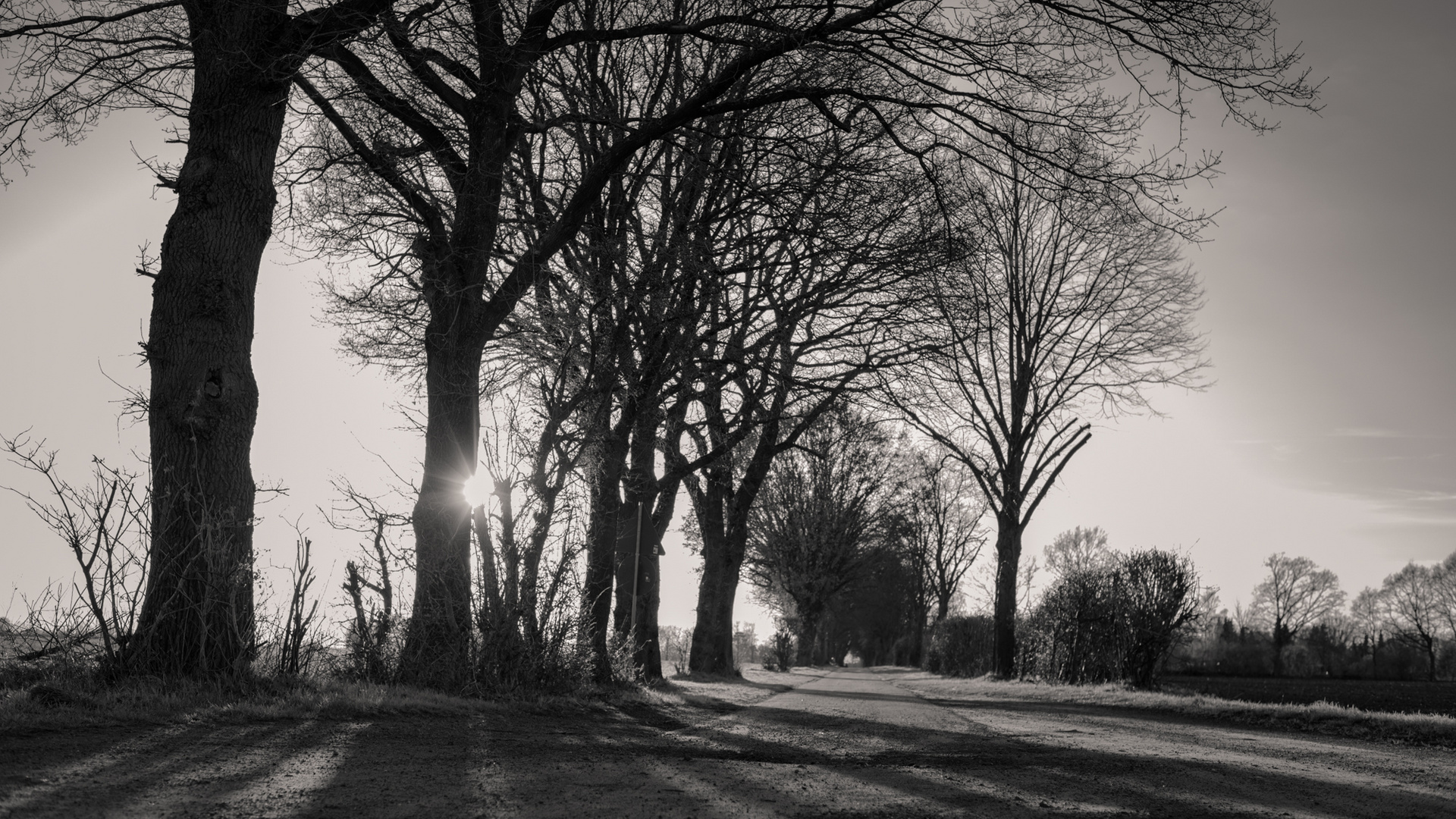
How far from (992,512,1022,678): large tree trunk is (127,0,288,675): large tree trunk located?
56.9ft

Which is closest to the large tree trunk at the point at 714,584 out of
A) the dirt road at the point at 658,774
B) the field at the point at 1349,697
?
the field at the point at 1349,697

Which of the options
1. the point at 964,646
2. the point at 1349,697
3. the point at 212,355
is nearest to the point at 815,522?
the point at 964,646

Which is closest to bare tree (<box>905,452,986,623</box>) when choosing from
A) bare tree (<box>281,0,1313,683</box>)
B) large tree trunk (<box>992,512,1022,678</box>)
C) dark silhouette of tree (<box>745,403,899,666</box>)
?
dark silhouette of tree (<box>745,403,899,666</box>)

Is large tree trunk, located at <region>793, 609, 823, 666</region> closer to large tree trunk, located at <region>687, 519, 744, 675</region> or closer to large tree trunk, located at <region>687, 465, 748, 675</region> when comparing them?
large tree trunk, located at <region>687, 465, 748, 675</region>

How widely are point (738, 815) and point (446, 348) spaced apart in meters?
6.78

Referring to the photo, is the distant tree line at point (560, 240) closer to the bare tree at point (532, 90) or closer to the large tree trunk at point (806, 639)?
the bare tree at point (532, 90)

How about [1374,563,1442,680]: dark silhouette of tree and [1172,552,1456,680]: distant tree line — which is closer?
[1172,552,1456,680]: distant tree line

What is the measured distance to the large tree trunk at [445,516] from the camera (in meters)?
7.94

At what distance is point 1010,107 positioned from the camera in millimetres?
8773

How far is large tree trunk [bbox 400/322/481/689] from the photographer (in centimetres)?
794

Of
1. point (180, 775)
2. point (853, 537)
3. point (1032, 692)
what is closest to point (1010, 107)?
point (180, 775)

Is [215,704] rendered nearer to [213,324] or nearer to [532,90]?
[213,324]

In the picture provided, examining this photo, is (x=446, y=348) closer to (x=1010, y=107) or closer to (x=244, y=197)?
(x=244, y=197)

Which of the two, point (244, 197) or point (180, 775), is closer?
point (180, 775)
